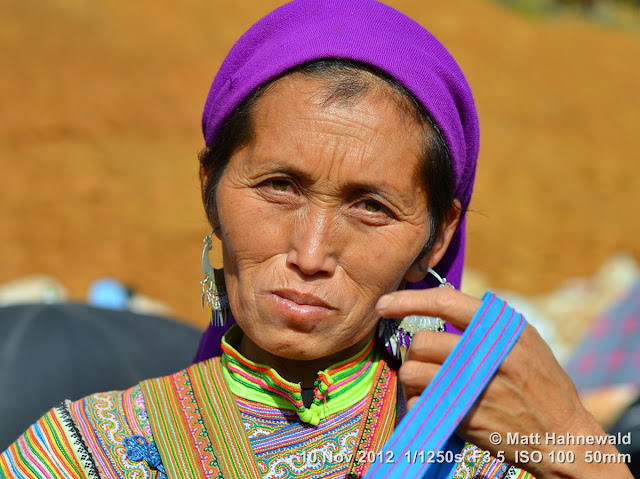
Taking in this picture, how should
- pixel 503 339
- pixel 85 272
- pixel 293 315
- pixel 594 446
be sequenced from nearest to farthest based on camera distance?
pixel 503 339
pixel 594 446
pixel 293 315
pixel 85 272

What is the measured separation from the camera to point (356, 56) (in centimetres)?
184

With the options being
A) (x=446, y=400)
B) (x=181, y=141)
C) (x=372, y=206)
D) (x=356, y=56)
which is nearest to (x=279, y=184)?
(x=372, y=206)

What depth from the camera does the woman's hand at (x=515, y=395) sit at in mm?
1513

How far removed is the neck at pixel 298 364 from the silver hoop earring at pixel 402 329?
9 centimetres

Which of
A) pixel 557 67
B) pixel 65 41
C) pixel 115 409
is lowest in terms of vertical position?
pixel 115 409

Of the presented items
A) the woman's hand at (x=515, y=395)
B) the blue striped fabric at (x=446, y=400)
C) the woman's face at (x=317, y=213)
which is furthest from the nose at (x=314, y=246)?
the blue striped fabric at (x=446, y=400)

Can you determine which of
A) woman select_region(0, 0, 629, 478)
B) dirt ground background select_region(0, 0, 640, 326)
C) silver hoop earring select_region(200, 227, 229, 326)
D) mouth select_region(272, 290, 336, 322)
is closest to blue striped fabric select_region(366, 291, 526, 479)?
woman select_region(0, 0, 629, 478)

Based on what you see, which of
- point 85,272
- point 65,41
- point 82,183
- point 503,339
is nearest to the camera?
point 503,339

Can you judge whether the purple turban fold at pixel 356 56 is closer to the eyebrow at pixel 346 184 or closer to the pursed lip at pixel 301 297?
the eyebrow at pixel 346 184

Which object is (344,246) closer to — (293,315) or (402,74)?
(293,315)

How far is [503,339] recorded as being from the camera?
4.99 ft

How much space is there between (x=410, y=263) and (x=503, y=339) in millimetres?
492

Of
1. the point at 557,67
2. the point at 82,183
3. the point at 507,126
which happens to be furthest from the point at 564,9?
the point at 82,183

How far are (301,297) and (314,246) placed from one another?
0.40 ft
